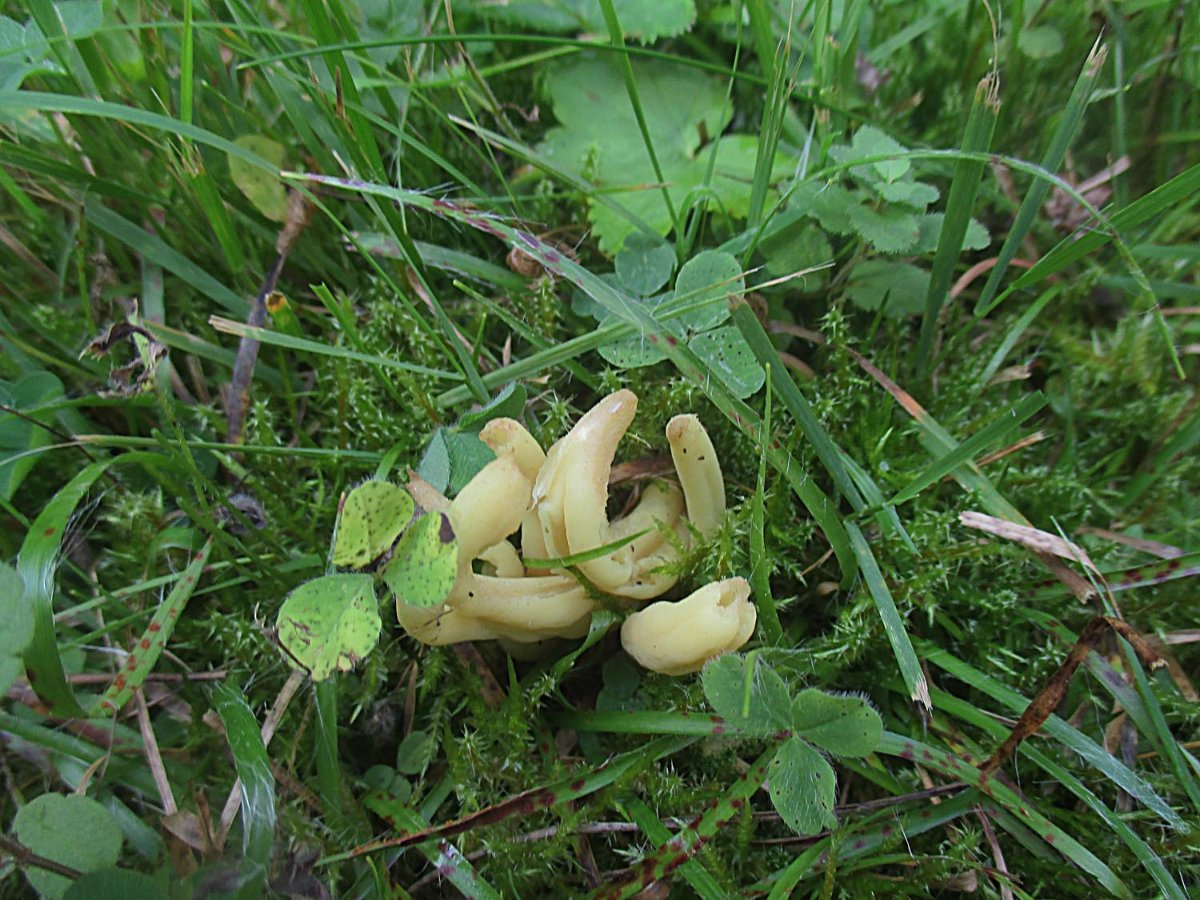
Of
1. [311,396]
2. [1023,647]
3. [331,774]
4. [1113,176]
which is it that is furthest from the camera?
[1113,176]

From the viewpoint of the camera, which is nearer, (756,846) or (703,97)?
(756,846)

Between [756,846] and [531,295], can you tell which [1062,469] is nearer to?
[756,846]

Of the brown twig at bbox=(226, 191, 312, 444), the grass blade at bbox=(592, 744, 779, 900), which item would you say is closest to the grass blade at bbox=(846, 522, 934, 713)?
the grass blade at bbox=(592, 744, 779, 900)

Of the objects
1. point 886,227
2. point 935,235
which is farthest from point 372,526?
point 935,235

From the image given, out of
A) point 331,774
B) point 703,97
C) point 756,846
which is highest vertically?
point 703,97

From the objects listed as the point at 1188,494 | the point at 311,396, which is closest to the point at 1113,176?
the point at 1188,494

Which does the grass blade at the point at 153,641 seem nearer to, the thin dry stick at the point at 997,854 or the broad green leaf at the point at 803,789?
the broad green leaf at the point at 803,789

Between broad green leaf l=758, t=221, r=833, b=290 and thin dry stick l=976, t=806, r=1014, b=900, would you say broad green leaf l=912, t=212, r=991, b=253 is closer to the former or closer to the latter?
broad green leaf l=758, t=221, r=833, b=290
